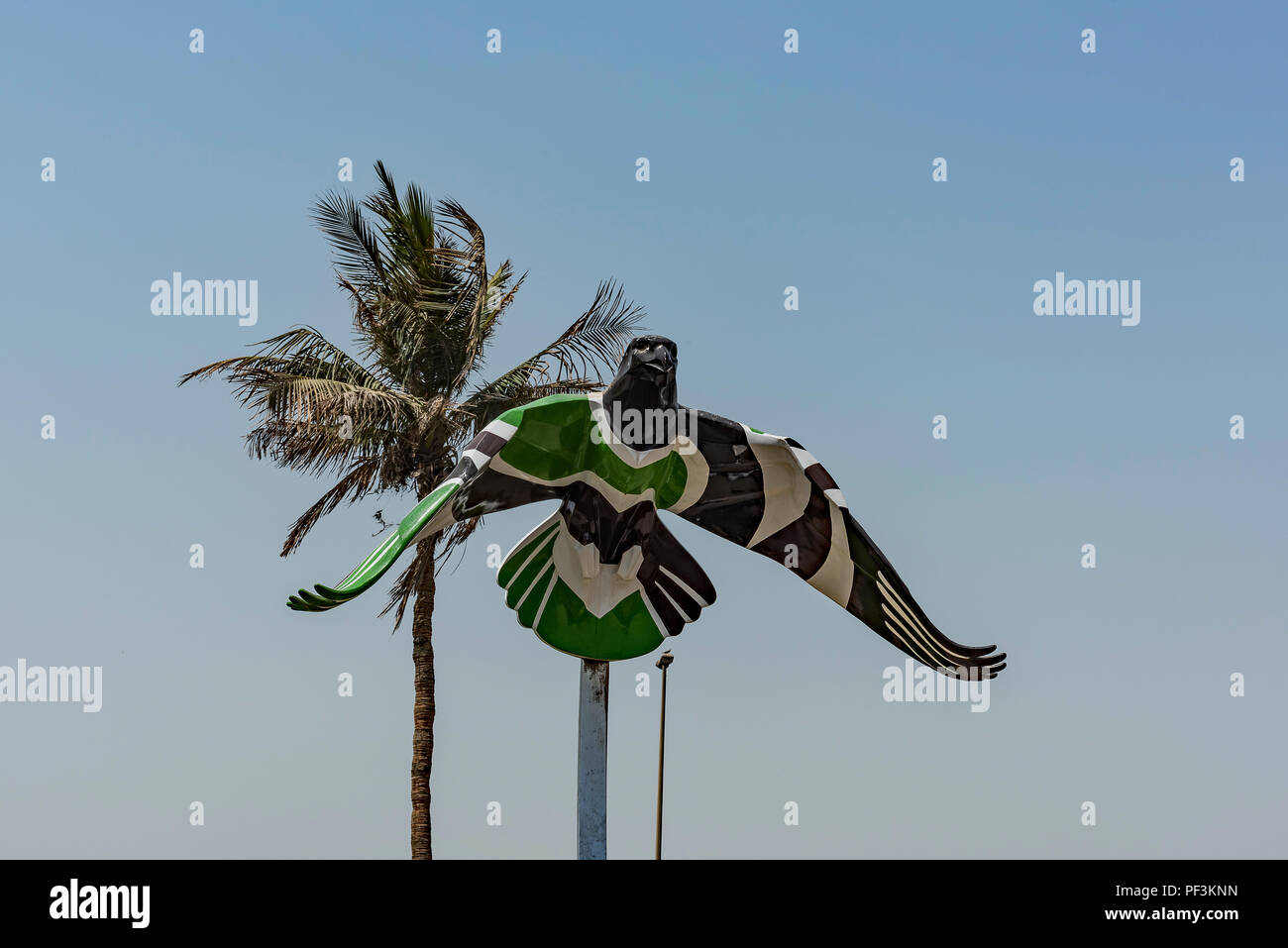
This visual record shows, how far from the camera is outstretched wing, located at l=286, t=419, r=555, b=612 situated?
33.8ft

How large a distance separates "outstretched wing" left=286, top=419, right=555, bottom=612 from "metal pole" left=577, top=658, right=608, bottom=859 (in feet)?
5.12

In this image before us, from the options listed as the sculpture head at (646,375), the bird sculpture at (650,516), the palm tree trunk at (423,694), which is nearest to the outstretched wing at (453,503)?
the bird sculpture at (650,516)

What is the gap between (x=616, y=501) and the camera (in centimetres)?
1288

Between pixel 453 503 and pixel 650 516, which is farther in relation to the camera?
pixel 650 516

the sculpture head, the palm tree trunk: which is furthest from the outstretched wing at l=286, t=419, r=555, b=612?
the palm tree trunk

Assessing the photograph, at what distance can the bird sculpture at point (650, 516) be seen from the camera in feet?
40.9

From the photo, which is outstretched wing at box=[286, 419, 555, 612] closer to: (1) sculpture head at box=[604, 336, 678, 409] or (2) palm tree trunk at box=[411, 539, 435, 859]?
(1) sculpture head at box=[604, 336, 678, 409]

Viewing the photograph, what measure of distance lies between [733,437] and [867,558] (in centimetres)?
147

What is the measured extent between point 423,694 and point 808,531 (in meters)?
8.33

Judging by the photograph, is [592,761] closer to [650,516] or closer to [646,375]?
[650,516]

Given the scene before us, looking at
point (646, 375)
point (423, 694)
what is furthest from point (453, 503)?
point (423, 694)

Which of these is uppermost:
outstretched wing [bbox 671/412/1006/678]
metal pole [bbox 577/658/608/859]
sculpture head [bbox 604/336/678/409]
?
sculpture head [bbox 604/336/678/409]

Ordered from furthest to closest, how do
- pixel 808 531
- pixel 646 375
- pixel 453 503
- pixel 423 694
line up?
pixel 423 694 → pixel 808 531 → pixel 646 375 → pixel 453 503

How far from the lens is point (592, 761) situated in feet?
42.5
